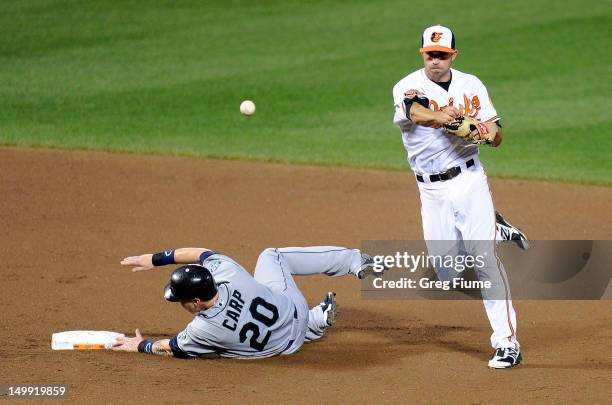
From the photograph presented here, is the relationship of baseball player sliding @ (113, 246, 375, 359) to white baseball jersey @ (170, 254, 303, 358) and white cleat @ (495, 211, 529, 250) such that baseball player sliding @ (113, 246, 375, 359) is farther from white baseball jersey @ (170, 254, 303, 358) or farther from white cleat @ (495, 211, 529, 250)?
white cleat @ (495, 211, 529, 250)

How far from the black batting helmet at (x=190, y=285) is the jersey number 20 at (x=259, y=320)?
34cm

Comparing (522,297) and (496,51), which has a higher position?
(496,51)

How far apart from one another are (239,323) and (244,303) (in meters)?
0.14

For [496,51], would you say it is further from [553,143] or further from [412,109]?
[412,109]

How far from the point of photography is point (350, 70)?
1642 cm

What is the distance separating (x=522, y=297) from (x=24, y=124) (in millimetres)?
7995

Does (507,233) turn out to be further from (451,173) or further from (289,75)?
(289,75)

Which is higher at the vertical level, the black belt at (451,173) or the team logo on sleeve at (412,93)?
the team logo on sleeve at (412,93)

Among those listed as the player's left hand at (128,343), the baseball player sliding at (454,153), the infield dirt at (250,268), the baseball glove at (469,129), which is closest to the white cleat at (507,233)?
the infield dirt at (250,268)

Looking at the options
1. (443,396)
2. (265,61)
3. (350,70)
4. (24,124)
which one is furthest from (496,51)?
(443,396)

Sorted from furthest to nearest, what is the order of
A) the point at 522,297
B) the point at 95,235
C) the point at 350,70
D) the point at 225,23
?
the point at 225,23
the point at 350,70
the point at 95,235
the point at 522,297

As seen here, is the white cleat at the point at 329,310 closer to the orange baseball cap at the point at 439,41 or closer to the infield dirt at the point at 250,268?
the infield dirt at the point at 250,268

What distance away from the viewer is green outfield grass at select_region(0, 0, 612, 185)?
43.5 feet

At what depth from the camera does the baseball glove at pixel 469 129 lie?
21.9 feet
